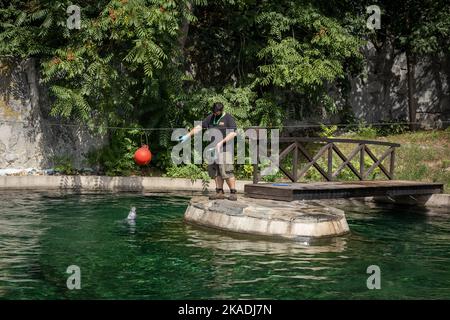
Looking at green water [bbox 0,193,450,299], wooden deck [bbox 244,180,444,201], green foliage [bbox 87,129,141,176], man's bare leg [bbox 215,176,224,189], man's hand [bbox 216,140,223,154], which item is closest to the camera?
green water [bbox 0,193,450,299]

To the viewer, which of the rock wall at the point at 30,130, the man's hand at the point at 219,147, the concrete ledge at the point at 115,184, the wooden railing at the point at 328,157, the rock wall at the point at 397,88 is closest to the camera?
the man's hand at the point at 219,147

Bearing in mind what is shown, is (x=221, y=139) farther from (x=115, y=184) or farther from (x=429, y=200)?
(x=115, y=184)

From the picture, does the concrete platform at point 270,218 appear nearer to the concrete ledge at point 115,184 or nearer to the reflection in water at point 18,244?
the reflection in water at point 18,244

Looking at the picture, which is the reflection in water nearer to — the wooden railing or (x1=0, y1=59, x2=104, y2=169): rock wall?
(x1=0, y1=59, x2=104, y2=169): rock wall

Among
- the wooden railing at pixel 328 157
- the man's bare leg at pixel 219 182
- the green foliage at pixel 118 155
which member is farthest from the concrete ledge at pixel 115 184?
the man's bare leg at pixel 219 182

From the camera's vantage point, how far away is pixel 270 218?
1459cm

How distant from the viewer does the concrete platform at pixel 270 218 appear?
14.4 metres

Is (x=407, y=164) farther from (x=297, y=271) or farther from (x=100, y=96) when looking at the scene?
(x=297, y=271)

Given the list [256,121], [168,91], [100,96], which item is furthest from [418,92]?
[100,96]

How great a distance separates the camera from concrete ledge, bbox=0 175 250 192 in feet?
72.0

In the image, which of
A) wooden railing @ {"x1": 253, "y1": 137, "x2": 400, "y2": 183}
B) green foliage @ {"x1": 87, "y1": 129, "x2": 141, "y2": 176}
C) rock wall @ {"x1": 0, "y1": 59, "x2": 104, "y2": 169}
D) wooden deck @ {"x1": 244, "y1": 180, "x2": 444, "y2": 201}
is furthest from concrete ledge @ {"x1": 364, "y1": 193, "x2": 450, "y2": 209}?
rock wall @ {"x1": 0, "y1": 59, "x2": 104, "y2": 169}

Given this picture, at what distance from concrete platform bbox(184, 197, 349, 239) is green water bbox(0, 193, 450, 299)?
0.25m

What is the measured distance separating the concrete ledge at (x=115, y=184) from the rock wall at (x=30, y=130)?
184cm

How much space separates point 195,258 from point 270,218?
2414 millimetres
